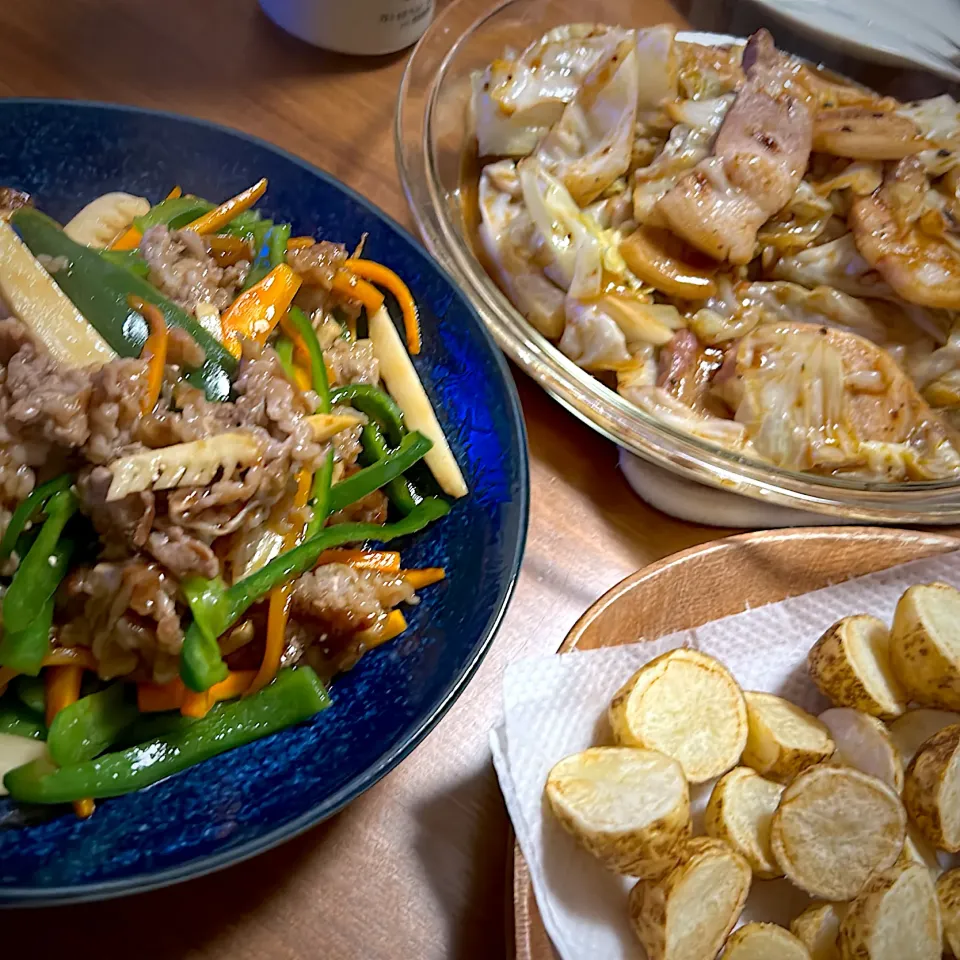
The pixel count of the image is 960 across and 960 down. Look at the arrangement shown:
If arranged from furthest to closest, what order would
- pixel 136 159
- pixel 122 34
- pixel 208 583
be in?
pixel 122 34
pixel 136 159
pixel 208 583

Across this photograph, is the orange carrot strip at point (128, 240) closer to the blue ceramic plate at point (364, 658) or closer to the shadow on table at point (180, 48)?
the blue ceramic plate at point (364, 658)

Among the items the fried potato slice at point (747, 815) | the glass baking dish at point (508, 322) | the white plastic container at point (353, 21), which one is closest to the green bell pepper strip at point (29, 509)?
the glass baking dish at point (508, 322)

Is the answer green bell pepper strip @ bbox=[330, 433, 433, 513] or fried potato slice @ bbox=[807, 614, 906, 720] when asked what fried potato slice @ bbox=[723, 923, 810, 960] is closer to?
fried potato slice @ bbox=[807, 614, 906, 720]

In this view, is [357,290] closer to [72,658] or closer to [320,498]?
[320,498]

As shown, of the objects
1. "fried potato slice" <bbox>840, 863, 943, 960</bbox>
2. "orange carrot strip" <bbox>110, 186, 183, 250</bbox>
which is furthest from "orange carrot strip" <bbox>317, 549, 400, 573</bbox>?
"fried potato slice" <bbox>840, 863, 943, 960</bbox>

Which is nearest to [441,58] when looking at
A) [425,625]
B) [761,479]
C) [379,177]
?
[379,177]

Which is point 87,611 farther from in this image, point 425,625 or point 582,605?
point 582,605
